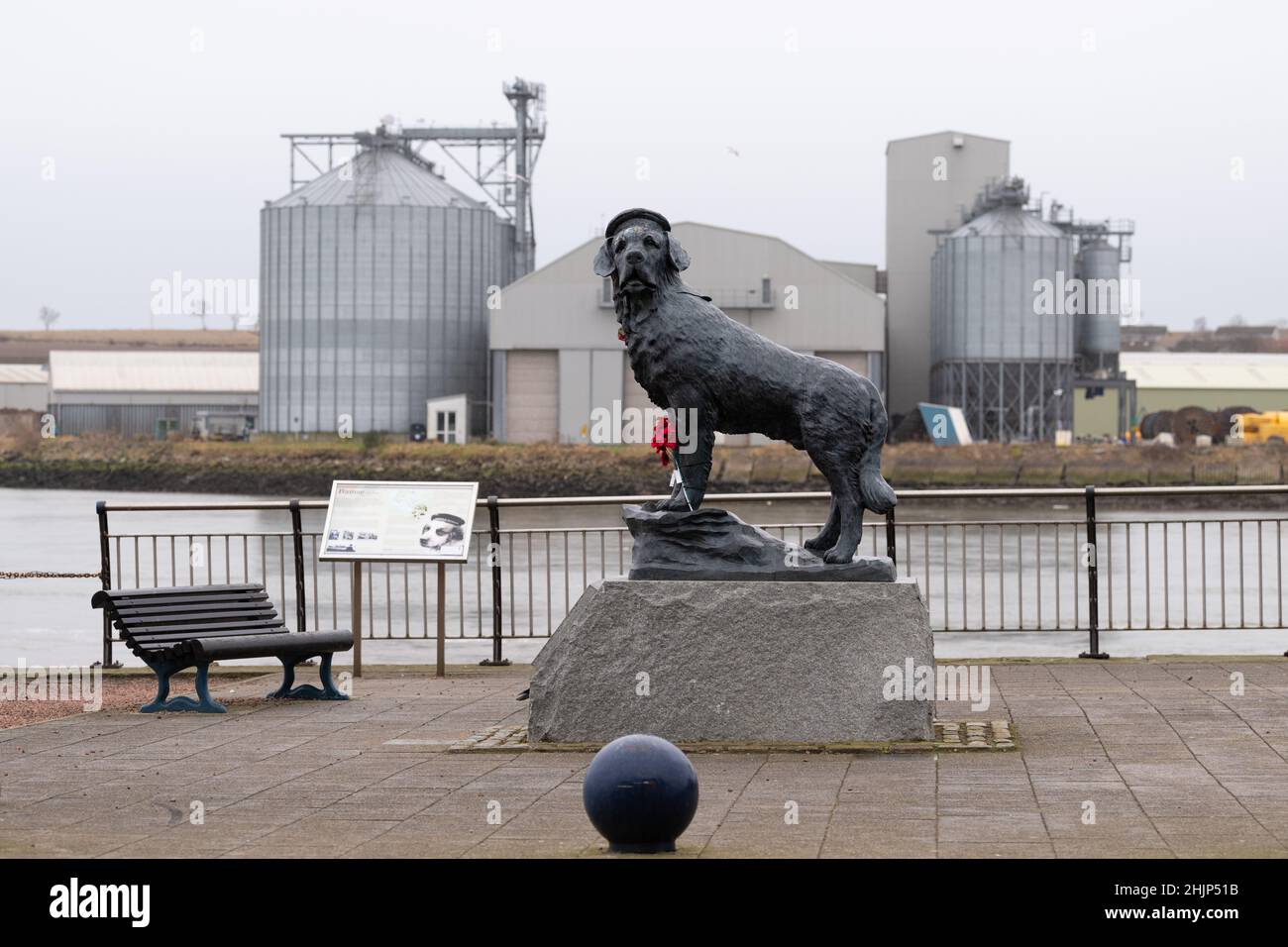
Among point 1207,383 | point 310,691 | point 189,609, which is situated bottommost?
point 310,691

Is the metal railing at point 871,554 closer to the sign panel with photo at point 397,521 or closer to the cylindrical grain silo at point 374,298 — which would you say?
the sign panel with photo at point 397,521

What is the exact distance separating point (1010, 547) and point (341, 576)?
1562 centimetres

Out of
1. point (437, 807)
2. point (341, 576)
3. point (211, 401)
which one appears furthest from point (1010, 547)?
point (211, 401)

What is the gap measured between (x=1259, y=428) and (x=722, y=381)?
72252 mm

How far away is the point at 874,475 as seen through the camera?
1029cm

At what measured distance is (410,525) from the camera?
13.3 m

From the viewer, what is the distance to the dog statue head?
9805 millimetres

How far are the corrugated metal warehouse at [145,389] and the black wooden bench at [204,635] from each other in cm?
8159

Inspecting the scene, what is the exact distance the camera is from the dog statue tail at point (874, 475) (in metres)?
10.2

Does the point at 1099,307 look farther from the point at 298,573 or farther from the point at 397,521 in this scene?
the point at 397,521

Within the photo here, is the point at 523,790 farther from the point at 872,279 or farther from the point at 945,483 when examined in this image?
the point at 872,279

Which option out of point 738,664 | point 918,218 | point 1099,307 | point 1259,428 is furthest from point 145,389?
point 738,664

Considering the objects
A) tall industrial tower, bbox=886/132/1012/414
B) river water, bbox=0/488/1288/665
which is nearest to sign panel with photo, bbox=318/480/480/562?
river water, bbox=0/488/1288/665

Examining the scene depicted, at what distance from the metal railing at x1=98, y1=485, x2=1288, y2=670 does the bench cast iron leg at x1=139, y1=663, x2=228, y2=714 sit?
45.0 inches
